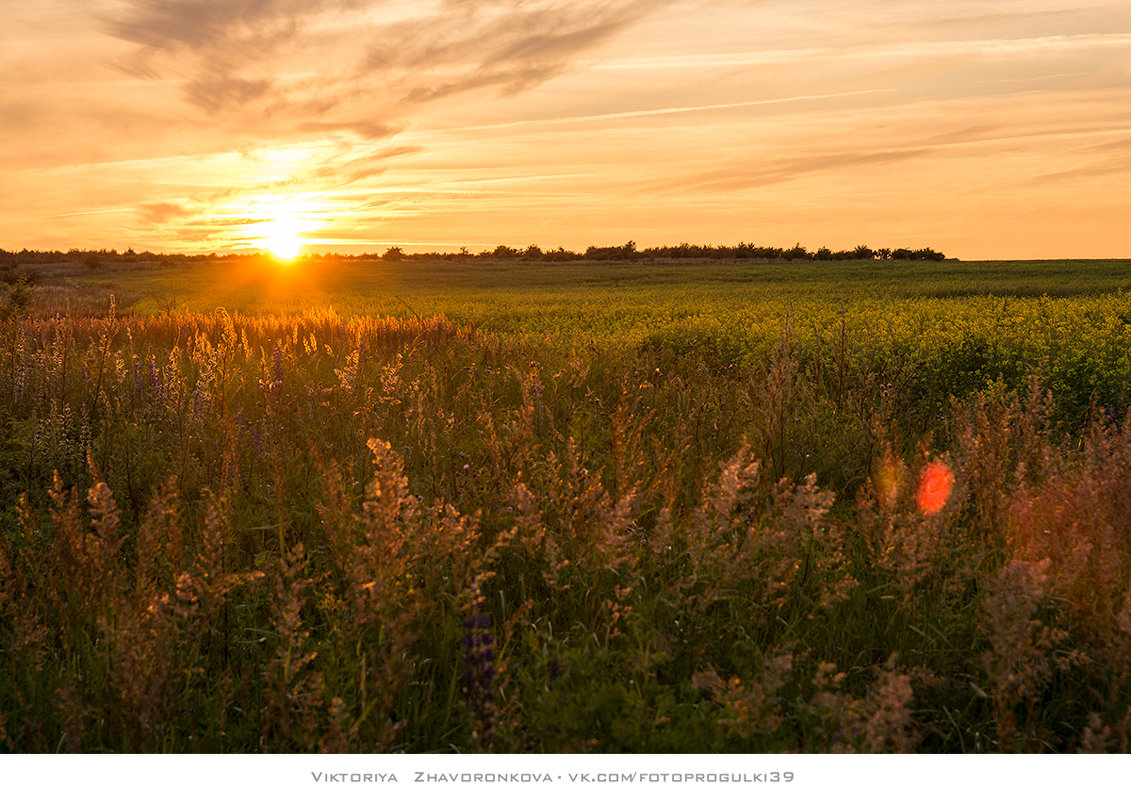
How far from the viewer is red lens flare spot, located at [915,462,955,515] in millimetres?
2839

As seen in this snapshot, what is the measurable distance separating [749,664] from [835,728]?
432mm

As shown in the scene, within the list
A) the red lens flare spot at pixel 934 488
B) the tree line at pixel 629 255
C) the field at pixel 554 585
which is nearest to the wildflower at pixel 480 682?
the field at pixel 554 585

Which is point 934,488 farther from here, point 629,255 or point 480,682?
point 629,255

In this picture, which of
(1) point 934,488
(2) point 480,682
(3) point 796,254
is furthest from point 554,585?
(3) point 796,254

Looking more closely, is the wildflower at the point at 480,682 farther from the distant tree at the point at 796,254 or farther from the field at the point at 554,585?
the distant tree at the point at 796,254

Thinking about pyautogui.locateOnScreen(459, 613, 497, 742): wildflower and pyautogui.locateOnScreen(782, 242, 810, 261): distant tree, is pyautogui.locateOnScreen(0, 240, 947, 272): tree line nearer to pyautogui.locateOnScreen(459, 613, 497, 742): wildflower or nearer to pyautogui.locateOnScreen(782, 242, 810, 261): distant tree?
pyautogui.locateOnScreen(782, 242, 810, 261): distant tree

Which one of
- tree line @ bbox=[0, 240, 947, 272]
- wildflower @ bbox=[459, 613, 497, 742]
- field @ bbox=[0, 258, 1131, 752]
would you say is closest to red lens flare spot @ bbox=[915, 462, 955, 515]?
field @ bbox=[0, 258, 1131, 752]

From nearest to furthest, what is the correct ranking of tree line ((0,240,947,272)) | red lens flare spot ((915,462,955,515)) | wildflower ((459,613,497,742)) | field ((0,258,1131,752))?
wildflower ((459,613,497,742)), field ((0,258,1131,752)), red lens flare spot ((915,462,955,515)), tree line ((0,240,947,272))

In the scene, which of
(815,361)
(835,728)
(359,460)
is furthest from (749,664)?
(815,361)

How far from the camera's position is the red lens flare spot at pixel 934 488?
9.31ft

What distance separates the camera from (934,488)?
3049mm

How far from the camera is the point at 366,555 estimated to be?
218cm

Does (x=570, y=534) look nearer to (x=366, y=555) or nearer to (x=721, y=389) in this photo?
(x=366, y=555)

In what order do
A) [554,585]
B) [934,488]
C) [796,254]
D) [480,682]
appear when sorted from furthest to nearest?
1. [796,254]
2. [934,488]
3. [554,585]
4. [480,682]
